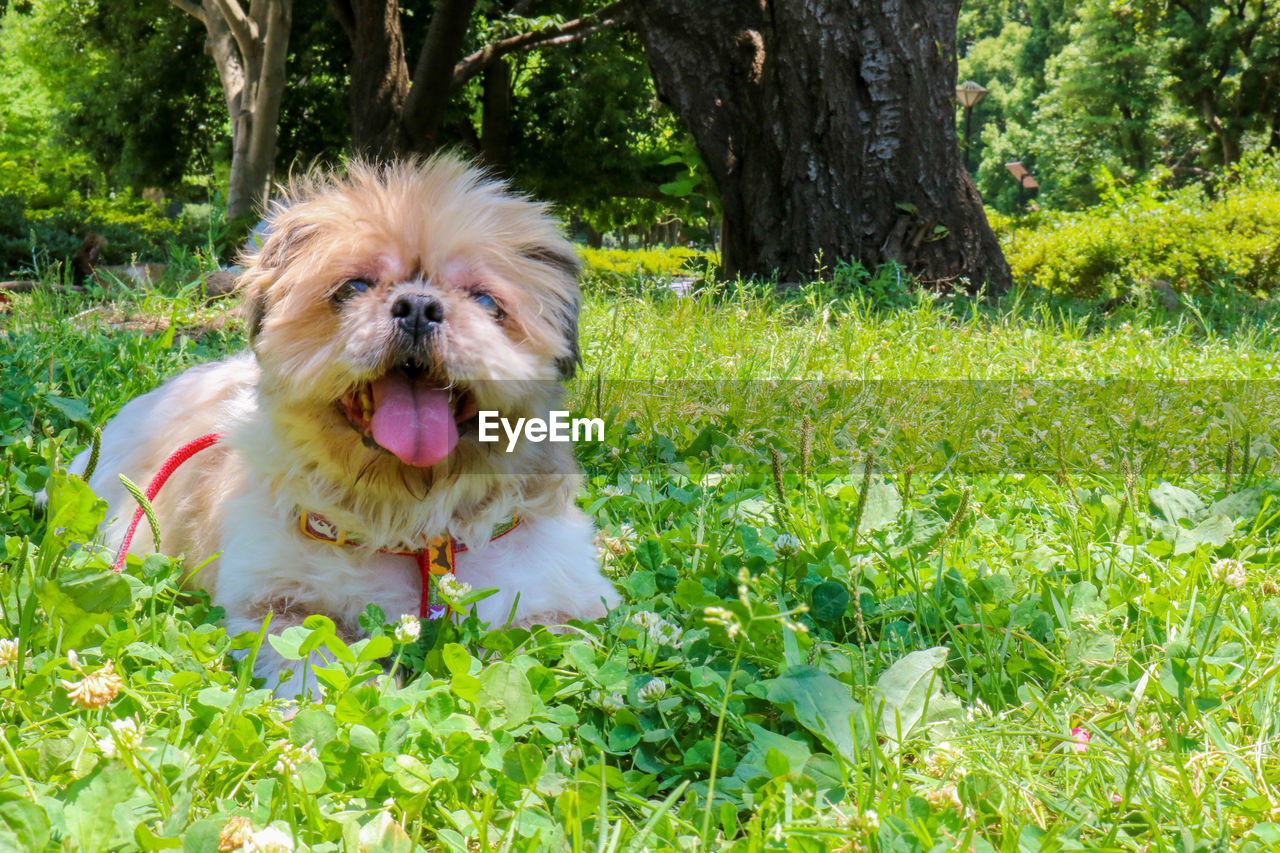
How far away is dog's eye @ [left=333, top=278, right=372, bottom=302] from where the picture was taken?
8.41ft

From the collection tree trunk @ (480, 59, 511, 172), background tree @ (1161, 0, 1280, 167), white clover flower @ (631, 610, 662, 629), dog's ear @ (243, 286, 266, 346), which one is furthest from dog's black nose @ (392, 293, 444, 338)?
background tree @ (1161, 0, 1280, 167)

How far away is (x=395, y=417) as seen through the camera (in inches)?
96.2

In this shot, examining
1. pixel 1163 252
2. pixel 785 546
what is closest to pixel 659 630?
pixel 785 546

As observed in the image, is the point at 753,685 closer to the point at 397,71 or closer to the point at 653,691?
the point at 653,691

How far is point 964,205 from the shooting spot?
8.18m

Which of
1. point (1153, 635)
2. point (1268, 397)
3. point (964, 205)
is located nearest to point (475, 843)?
point (1153, 635)

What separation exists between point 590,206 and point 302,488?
2051 centimetres

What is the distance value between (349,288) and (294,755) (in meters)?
1.32

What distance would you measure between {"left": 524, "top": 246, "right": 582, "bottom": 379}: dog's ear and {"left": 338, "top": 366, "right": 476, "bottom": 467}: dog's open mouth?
0.47 metres

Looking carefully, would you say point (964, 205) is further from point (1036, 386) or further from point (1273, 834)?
point (1273, 834)

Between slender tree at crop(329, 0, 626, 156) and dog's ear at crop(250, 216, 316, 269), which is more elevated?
slender tree at crop(329, 0, 626, 156)

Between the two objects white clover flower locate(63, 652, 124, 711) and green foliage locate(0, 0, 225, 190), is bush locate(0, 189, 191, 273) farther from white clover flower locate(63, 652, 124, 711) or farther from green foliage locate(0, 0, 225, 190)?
white clover flower locate(63, 652, 124, 711)

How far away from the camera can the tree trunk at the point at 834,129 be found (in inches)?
309

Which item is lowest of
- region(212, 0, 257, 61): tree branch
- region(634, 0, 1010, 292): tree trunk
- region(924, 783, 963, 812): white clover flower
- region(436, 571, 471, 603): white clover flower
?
region(924, 783, 963, 812): white clover flower
